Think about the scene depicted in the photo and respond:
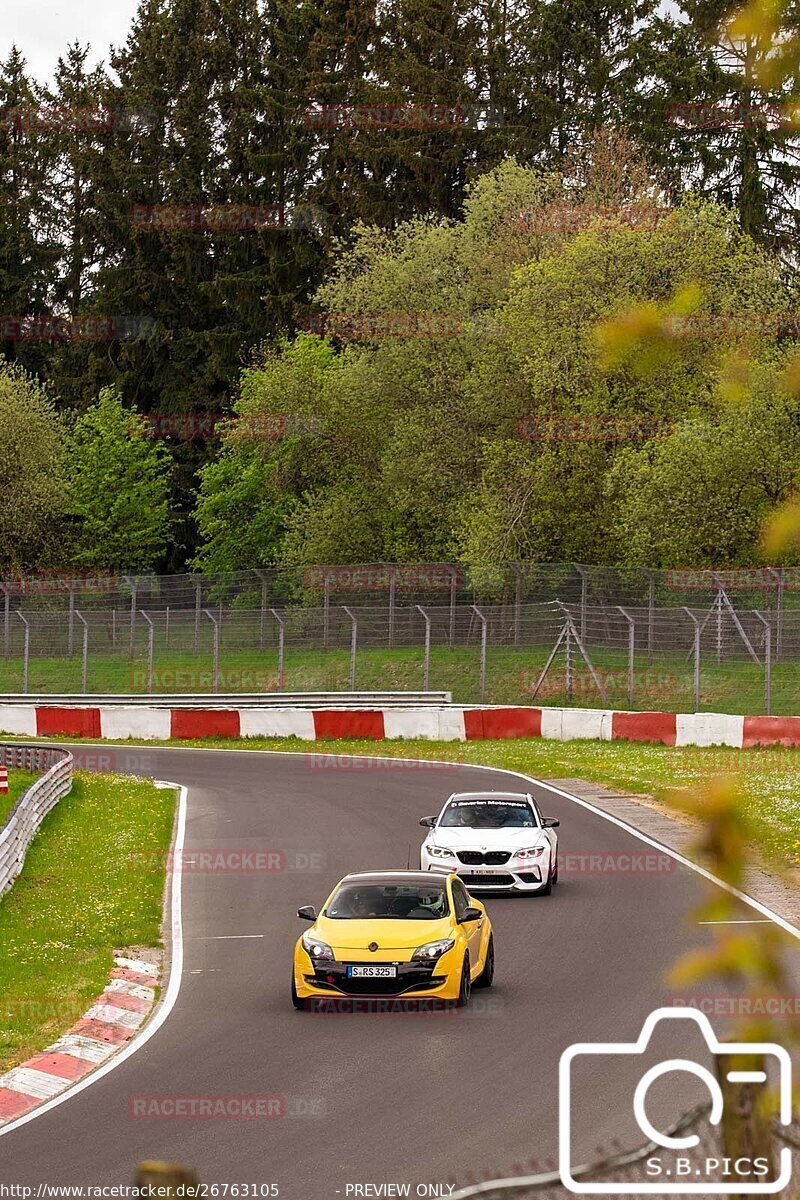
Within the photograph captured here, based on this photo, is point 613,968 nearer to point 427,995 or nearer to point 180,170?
point 427,995

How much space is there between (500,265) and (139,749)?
85.1ft

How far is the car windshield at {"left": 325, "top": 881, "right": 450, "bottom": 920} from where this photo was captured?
1664cm

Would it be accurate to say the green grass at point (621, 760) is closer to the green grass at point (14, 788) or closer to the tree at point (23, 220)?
the green grass at point (14, 788)

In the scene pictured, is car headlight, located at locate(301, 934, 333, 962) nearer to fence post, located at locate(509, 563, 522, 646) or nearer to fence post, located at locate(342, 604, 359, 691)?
fence post, located at locate(509, 563, 522, 646)

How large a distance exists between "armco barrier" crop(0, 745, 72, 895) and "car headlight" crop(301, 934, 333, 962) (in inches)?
275

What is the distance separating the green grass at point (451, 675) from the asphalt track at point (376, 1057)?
19.9m

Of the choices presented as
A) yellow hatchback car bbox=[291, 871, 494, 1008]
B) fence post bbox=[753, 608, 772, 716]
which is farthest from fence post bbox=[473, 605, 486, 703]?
yellow hatchback car bbox=[291, 871, 494, 1008]

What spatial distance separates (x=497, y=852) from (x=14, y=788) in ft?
51.9

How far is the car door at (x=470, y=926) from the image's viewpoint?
16188mm

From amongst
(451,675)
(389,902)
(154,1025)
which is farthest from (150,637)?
(154,1025)

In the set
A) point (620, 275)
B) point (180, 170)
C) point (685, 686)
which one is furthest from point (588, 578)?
point (180, 170)

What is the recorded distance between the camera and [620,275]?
55.4 metres

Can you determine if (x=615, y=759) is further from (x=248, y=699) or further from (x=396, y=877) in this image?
(x=396, y=877)

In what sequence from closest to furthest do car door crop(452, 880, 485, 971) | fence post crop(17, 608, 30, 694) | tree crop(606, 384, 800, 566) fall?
1. car door crop(452, 880, 485, 971)
2. tree crop(606, 384, 800, 566)
3. fence post crop(17, 608, 30, 694)
